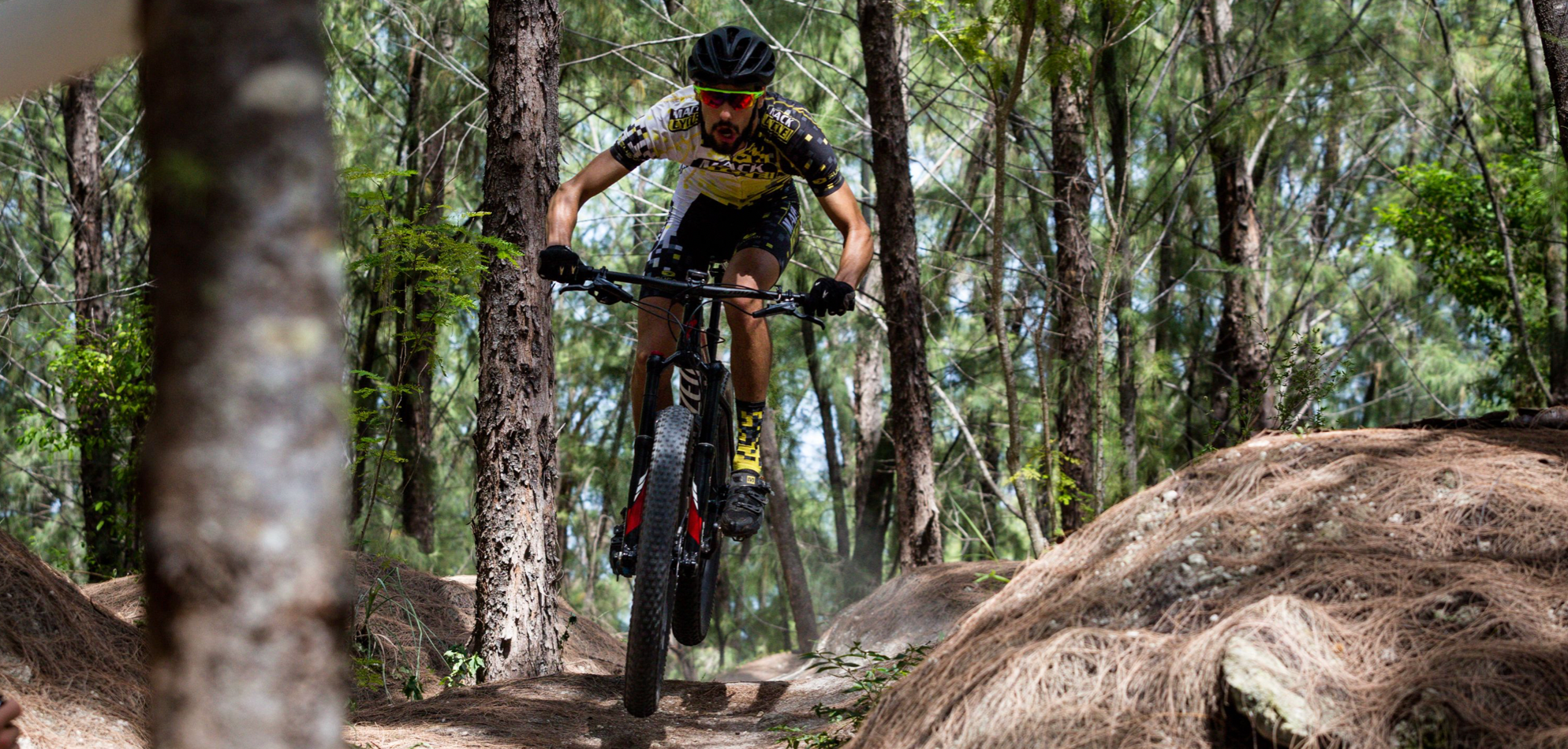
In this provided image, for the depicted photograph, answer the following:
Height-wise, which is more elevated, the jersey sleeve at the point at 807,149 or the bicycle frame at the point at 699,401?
the jersey sleeve at the point at 807,149

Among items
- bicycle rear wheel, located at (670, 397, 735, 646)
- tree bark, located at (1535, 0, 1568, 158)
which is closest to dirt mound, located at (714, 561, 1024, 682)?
bicycle rear wheel, located at (670, 397, 735, 646)

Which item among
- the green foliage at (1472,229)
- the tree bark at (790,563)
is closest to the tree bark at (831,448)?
the tree bark at (790,563)

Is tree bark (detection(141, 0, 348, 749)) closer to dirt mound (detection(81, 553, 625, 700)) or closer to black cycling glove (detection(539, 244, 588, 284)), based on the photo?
black cycling glove (detection(539, 244, 588, 284))

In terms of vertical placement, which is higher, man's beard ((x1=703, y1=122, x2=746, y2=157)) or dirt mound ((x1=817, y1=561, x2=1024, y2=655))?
man's beard ((x1=703, y1=122, x2=746, y2=157))

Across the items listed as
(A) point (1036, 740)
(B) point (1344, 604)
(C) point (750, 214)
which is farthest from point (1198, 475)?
(C) point (750, 214)

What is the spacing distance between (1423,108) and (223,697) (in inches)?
699

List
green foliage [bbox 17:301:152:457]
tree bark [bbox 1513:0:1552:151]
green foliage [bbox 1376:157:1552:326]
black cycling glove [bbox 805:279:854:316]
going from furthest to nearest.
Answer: green foliage [bbox 1376:157:1552:326] < tree bark [bbox 1513:0:1552:151] < green foliage [bbox 17:301:152:457] < black cycling glove [bbox 805:279:854:316]

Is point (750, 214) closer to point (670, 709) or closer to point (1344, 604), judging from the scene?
point (670, 709)

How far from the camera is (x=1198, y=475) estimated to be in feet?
9.96

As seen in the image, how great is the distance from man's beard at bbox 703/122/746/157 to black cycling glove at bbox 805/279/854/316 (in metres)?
0.69

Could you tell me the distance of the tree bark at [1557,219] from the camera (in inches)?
A: 191

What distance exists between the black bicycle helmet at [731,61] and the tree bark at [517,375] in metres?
1.55

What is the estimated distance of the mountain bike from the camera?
3.16m

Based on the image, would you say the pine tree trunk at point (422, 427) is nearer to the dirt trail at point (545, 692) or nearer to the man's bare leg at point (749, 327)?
the dirt trail at point (545, 692)
